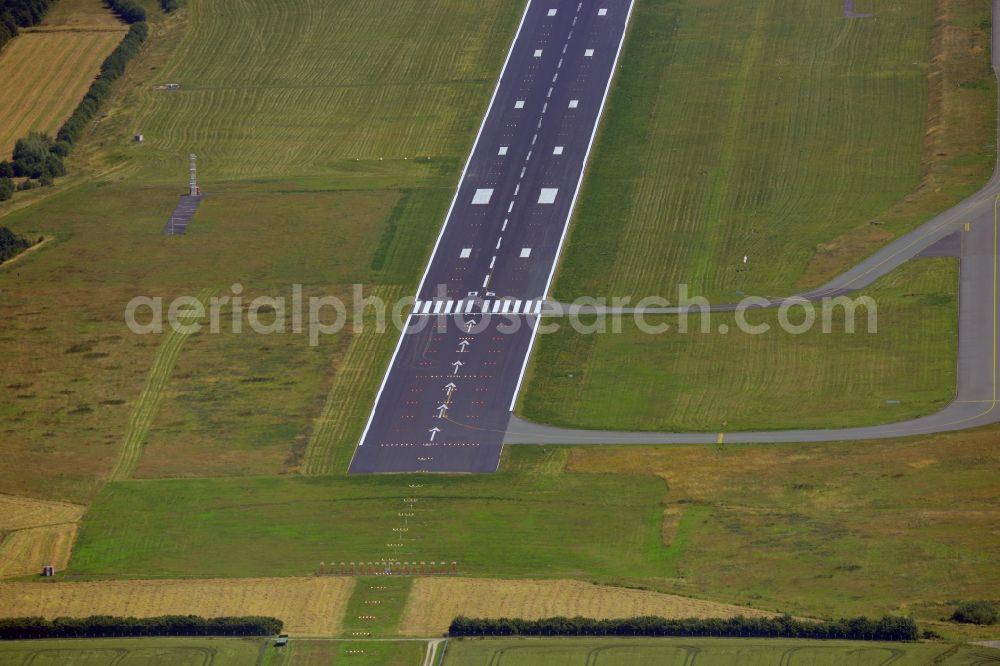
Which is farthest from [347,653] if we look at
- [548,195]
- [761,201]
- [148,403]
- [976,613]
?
[761,201]

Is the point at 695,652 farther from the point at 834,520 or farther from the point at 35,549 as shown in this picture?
the point at 35,549

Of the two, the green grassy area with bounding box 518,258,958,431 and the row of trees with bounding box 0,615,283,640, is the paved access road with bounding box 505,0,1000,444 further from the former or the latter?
the row of trees with bounding box 0,615,283,640

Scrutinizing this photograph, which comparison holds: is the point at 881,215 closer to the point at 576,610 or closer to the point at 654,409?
the point at 654,409

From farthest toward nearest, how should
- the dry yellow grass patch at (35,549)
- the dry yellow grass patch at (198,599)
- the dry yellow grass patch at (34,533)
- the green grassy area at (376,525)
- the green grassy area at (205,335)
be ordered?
the green grassy area at (205,335) < the dry yellow grass patch at (34,533) < the dry yellow grass patch at (35,549) < the green grassy area at (376,525) < the dry yellow grass patch at (198,599)

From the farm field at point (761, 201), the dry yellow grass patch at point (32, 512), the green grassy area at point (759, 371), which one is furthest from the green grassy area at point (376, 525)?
the farm field at point (761, 201)

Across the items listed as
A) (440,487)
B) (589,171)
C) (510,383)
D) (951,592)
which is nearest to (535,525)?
(440,487)

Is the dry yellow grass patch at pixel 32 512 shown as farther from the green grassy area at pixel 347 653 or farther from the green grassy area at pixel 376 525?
the green grassy area at pixel 347 653
